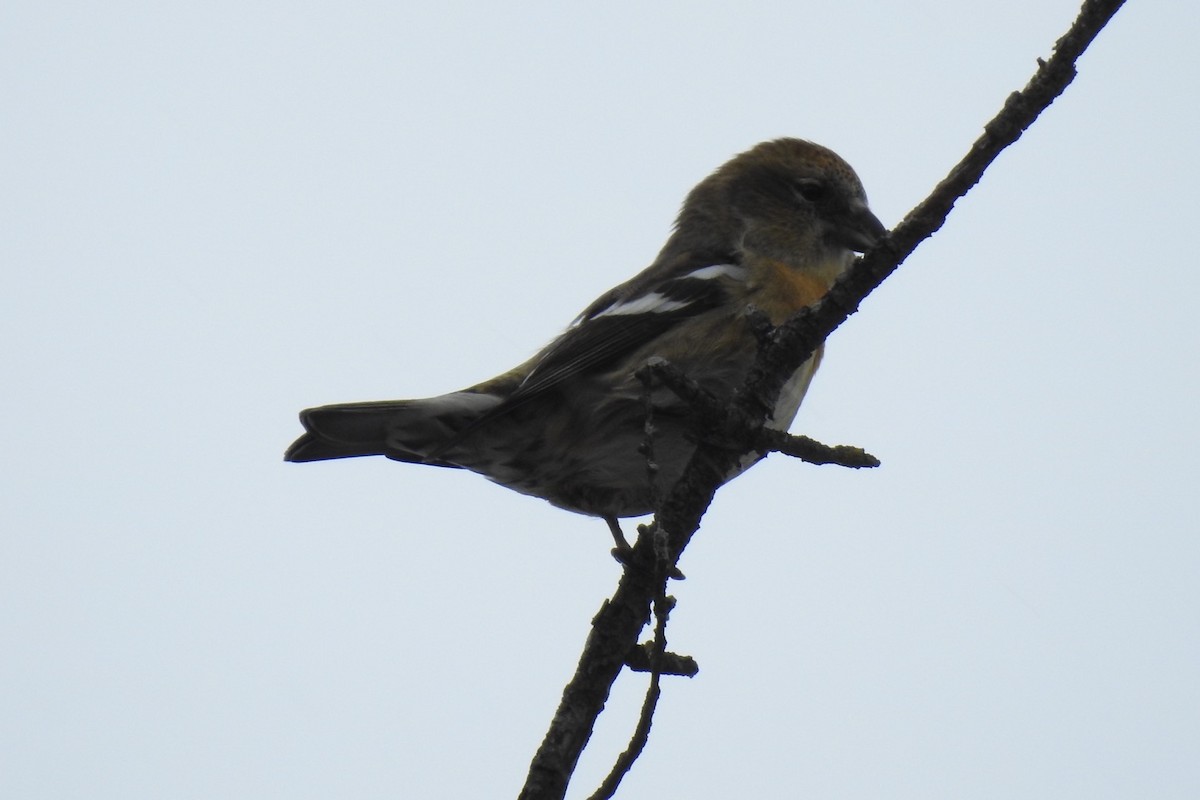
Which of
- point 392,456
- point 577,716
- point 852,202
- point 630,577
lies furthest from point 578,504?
point 852,202

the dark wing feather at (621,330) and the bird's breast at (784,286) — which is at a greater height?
the bird's breast at (784,286)

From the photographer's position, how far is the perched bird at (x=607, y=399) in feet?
19.3

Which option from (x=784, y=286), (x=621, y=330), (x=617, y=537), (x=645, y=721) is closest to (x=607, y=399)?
(x=621, y=330)

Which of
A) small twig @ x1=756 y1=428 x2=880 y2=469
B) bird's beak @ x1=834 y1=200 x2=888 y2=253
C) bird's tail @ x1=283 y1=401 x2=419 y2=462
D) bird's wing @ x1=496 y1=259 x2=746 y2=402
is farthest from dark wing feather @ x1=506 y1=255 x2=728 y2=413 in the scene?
small twig @ x1=756 y1=428 x2=880 y2=469

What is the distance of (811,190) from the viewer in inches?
276

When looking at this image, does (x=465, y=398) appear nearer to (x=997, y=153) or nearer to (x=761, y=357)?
(x=761, y=357)

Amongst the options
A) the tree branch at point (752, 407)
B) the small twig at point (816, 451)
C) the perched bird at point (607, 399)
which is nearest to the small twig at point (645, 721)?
the tree branch at point (752, 407)

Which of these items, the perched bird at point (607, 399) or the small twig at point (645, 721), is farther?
the perched bird at point (607, 399)

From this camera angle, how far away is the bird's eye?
22.9 feet

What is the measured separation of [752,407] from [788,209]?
307 centimetres

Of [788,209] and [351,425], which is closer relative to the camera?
[351,425]

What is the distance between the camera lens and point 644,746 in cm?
370

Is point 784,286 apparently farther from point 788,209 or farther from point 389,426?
point 389,426

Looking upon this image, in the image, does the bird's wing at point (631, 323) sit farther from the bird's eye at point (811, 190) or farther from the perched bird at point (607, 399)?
the bird's eye at point (811, 190)
